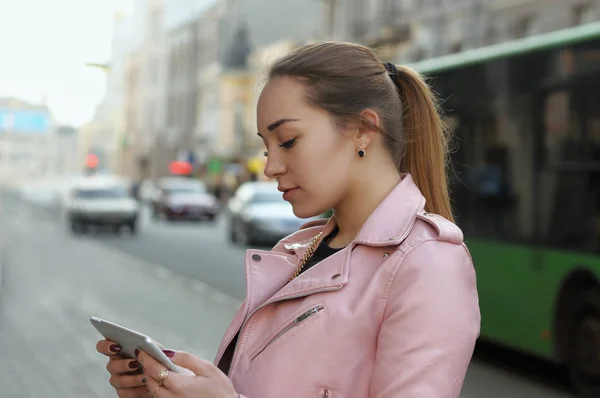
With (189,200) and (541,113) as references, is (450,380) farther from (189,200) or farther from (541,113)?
(189,200)

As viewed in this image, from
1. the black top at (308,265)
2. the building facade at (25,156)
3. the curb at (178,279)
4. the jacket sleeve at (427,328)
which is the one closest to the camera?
the jacket sleeve at (427,328)

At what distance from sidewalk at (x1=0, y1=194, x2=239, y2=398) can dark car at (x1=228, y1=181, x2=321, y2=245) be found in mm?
3499

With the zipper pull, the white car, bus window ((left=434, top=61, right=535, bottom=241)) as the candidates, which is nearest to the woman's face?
the zipper pull

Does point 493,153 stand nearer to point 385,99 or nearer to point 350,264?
point 385,99

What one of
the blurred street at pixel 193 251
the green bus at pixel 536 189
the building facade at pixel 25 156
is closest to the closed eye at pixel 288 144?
the green bus at pixel 536 189

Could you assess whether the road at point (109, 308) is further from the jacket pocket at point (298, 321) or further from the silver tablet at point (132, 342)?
the jacket pocket at point (298, 321)

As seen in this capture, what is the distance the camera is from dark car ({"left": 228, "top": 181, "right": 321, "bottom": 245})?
2925cm

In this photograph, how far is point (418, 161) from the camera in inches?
99.7

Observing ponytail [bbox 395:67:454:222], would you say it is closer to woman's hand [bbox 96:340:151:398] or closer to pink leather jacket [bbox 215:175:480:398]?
pink leather jacket [bbox 215:175:480:398]

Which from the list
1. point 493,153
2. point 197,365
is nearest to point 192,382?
point 197,365

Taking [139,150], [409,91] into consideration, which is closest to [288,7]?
[139,150]

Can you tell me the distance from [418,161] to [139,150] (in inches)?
4042

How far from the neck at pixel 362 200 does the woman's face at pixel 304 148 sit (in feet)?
0.10

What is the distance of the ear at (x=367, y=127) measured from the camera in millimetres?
2400
